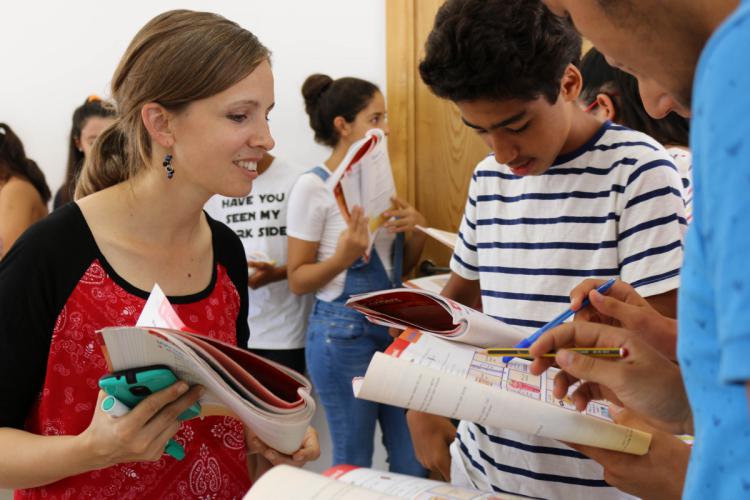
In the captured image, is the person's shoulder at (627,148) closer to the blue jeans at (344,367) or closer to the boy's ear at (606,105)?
the boy's ear at (606,105)

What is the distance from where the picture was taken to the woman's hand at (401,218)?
268cm

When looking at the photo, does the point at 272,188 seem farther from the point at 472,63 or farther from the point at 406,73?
the point at 472,63

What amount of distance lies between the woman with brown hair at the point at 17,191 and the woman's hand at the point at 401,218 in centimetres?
146

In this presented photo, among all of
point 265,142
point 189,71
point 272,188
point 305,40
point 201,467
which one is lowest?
point 201,467

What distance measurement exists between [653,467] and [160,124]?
3.05 ft

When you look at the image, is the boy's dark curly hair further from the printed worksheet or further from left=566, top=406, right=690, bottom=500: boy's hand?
left=566, top=406, right=690, bottom=500: boy's hand

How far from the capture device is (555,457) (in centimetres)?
117

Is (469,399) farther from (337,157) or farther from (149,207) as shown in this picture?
(337,157)

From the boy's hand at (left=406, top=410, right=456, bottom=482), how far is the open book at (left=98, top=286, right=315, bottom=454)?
44 centimetres

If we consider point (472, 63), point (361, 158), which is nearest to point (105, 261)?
point (472, 63)

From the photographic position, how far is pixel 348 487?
26.5 inches

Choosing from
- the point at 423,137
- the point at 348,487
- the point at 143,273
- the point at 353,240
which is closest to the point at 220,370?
the point at 348,487

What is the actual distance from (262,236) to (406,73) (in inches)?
34.1

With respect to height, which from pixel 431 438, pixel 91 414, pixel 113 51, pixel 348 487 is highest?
pixel 113 51
